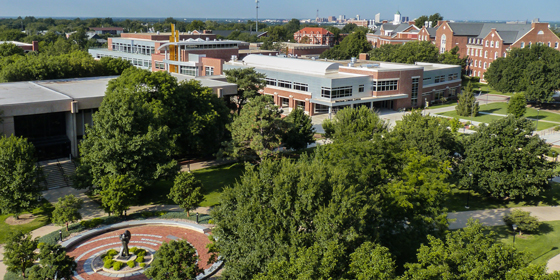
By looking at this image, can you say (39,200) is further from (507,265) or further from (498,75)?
(498,75)

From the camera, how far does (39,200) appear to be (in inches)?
1237

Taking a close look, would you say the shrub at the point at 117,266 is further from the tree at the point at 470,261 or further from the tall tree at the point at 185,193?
the tree at the point at 470,261

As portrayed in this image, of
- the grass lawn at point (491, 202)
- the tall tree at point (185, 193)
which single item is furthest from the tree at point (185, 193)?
the grass lawn at point (491, 202)

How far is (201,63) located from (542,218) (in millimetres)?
56366

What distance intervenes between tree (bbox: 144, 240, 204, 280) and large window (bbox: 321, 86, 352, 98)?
4297 cm

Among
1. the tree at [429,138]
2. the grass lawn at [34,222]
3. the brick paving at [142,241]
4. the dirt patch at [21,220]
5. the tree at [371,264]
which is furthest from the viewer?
the tree at [429,138]

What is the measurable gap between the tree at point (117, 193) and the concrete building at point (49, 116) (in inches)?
482

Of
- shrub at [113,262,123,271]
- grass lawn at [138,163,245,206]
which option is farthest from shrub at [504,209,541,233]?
shrub at [113,262,123,271]

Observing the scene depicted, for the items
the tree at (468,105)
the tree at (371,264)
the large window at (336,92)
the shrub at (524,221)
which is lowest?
the shrub at (524,221)

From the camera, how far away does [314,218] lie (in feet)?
65.1

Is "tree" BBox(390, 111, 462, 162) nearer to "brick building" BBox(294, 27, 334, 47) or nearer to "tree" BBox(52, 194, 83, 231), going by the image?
"tree" BBox(52, 194, 83, 231)

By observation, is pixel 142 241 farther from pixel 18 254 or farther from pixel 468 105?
pixel 468 105

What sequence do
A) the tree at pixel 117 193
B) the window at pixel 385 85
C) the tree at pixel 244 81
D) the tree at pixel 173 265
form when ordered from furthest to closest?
the window at pixel 385 85
the tree at pixel 244 81
the tree at pixel 117 193
the tree at pixel 173 265

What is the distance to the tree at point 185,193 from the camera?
2995cm
